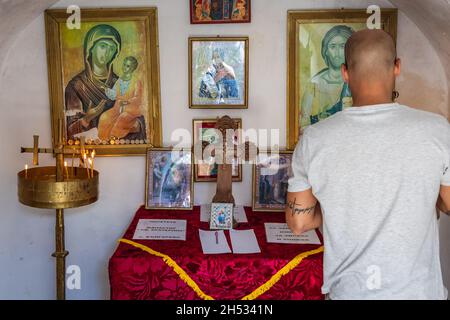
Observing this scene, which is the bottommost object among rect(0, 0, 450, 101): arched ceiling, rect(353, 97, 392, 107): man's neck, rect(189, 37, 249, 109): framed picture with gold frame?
rect(353, 97, 392, 107): man's neck

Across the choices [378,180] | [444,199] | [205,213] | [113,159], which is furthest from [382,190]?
[113,159]

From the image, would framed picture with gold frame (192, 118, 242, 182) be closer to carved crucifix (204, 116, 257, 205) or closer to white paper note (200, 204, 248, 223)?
carved crucifix (204, 116, 257, 205)

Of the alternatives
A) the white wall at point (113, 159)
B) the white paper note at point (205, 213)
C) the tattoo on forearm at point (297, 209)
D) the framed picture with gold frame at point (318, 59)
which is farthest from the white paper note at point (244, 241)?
the framed picture with gold frame at point (318, 59)

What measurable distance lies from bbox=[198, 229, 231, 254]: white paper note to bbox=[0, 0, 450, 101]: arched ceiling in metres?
1.57

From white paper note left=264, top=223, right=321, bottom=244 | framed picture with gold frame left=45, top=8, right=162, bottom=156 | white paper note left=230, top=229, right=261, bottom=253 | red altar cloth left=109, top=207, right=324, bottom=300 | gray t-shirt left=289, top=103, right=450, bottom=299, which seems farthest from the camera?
framed picture with gold frame left=45, top=8, right=162, bottom=156

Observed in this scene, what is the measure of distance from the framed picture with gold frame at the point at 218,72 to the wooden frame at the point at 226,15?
110mm

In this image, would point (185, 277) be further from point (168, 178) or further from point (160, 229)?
point (168, 178)

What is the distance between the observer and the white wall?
2748 millimetres

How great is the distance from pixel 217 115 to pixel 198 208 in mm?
612

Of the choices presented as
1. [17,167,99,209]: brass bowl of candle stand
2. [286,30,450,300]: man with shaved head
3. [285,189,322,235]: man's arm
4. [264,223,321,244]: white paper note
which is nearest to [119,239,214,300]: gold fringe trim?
[264,223,321,244]: white paper note

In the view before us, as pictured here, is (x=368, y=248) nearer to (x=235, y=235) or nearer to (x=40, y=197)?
(x=235, y=235)

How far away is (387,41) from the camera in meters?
1.41

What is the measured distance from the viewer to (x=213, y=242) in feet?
7.47

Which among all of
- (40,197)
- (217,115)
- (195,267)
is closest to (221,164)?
(217,115)
